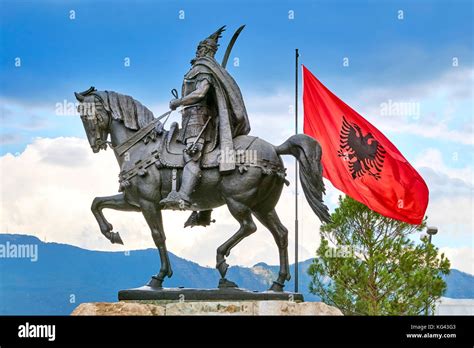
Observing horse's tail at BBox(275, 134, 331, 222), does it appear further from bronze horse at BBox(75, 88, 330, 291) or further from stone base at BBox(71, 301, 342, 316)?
stone base at BBox(71, 301, 342, 316)

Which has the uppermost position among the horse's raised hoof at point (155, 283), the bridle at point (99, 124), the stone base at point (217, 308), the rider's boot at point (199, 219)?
the bridle at point (99, 124)

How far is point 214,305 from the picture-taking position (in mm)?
15617

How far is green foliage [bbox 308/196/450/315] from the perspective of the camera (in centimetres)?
2777

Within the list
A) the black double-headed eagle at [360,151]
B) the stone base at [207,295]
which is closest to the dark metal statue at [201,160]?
the stone base at [207,295]

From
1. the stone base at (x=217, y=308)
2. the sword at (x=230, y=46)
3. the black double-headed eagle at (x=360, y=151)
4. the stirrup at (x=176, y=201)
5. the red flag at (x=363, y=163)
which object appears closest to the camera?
the stone base at (x=217, y=308)

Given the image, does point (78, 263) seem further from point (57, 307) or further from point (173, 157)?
point (173, 157)

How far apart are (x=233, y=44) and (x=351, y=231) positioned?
13.2m

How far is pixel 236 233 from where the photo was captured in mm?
16016

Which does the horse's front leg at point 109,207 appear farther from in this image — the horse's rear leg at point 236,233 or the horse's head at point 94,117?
the horse's rear leg at point 236,233

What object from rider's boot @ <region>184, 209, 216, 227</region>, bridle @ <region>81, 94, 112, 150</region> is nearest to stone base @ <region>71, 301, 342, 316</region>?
rider's boot @ <region>184, 209, 216, 227</region>

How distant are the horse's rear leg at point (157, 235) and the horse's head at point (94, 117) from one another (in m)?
1.37

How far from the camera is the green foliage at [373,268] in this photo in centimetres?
2777

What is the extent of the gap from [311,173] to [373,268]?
12.6 m
